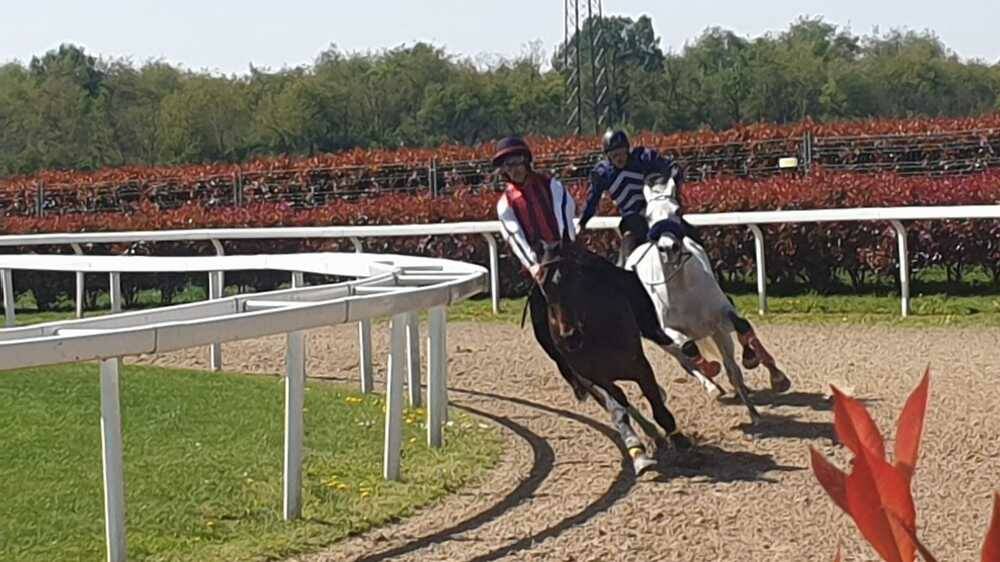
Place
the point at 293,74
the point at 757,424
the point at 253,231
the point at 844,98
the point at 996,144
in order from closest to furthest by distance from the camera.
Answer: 1. the point at 757,424
2. the point at 253,231
3. the point at 996,144
4. the point at 844,98
5. the point at 293,74

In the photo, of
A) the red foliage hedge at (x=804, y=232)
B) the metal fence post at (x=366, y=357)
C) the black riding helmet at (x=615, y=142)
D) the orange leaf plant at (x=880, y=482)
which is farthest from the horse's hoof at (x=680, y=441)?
the red foliage hedge at (x=804, y=232)

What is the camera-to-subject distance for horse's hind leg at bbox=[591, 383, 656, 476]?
7.20 metres

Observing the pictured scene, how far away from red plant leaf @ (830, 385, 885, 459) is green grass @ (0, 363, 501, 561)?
15.1 ft

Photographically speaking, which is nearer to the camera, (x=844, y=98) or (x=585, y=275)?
(x=585, y=275)

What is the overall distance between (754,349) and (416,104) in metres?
48.1

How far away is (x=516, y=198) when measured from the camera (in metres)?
7.52

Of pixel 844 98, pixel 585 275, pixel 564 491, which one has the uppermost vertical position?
pixel 844 98

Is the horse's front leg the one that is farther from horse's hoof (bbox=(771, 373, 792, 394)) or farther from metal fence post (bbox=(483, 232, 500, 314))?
metal fence post (bbox=(483, 232, 500, 314))

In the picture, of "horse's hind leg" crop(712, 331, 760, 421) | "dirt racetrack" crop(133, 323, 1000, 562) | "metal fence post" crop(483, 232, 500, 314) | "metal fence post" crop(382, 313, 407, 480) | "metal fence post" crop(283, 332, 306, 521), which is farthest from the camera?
"metal fence post" crop(483, 232, 500, 314)

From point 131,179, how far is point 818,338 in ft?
53.1

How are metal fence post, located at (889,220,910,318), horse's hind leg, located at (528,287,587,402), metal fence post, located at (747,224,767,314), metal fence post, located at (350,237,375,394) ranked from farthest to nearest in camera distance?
metal fence post, located at (747,224,767,314)
metal fence post, located at (889,220,910,318)
metal fence post, located at (350,237,375,394)
horse's hind leg, located at (528,287,587,402)

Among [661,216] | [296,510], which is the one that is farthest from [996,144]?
[296,510]

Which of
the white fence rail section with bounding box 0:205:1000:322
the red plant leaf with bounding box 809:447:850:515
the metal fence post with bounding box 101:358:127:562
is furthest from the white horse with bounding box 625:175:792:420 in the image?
the red plant leaf with bounding box 809:447:850:515

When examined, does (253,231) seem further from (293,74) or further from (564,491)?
(293,74)
